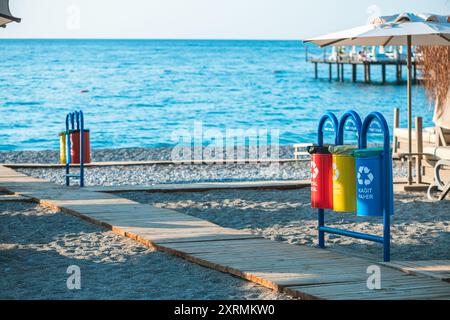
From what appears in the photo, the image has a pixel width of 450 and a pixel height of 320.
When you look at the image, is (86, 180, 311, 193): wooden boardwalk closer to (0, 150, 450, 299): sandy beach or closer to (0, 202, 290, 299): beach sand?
(0, 150, 450, 299): sandy beach

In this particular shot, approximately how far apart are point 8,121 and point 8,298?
40.0m

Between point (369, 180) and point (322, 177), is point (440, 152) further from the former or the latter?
point (369, 180)

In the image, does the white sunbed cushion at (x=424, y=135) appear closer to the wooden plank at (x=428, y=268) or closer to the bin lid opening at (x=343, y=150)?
the bin lid opening at (x=343, y=150)

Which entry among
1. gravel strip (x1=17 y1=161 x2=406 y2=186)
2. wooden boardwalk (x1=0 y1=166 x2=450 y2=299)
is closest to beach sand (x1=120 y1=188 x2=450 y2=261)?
wooden boardwalk (x1=0 y1=166 x2=450 y2=299)

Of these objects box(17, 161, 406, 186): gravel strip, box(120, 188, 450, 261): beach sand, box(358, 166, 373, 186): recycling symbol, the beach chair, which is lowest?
box(120, 188, 450, 261): beach sand

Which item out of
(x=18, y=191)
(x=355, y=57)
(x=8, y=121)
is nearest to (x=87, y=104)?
(x=8, y=121)

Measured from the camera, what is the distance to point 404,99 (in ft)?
203

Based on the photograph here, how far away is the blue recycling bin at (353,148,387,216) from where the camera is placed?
6.98 meters

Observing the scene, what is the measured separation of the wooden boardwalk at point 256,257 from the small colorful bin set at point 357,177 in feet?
1.19

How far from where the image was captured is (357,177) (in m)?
7.09

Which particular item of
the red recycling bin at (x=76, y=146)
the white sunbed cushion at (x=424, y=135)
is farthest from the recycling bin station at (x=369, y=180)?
the red recycling bin at (x=76, y=146)

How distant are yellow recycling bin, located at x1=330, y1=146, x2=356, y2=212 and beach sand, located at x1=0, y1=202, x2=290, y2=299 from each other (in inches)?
47.3

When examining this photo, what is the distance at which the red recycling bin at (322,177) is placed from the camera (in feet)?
24.6

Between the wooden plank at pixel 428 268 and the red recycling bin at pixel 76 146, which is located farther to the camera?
the red recycling bin at pixel 76 146
